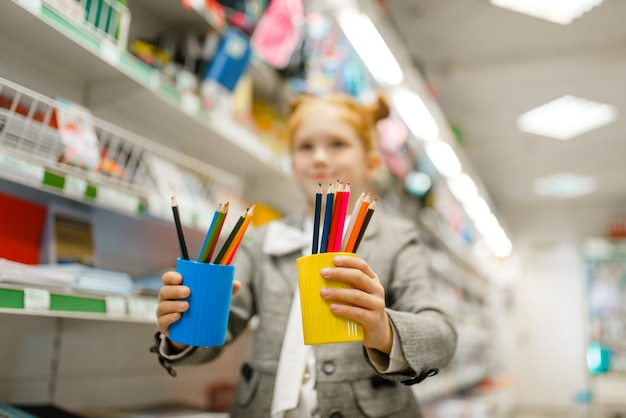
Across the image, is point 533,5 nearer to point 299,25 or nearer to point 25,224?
point 299,25

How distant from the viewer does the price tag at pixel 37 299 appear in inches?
43.6

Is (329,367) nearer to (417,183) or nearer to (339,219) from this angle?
(339,219)

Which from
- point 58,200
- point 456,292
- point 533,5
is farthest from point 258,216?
point 456,292

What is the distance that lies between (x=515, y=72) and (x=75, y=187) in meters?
4.40

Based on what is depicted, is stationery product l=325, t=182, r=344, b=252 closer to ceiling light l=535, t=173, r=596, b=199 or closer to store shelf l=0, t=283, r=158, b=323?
store shelf l=0, t=283, r=158, b=323

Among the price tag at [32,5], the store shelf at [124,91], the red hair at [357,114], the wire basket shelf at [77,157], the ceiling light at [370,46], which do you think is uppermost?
the ceiling light at [370,46]

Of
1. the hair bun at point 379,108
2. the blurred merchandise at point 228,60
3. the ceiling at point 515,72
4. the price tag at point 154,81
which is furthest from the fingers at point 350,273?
the ceiling at point 515,72

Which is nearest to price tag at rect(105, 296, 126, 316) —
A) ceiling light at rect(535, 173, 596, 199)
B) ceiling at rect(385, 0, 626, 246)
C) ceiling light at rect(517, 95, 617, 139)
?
ceiling at rect(385, 0, 626, 246)

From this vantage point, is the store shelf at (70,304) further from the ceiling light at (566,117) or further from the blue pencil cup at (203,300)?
the ceiling light at (566,117)

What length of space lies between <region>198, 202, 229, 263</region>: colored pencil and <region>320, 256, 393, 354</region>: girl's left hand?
189 mm

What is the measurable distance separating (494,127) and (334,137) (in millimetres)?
5130

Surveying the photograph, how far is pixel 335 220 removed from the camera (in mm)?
821

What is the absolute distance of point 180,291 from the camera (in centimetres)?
89

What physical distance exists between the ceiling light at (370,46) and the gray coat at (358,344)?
158 centimetres
